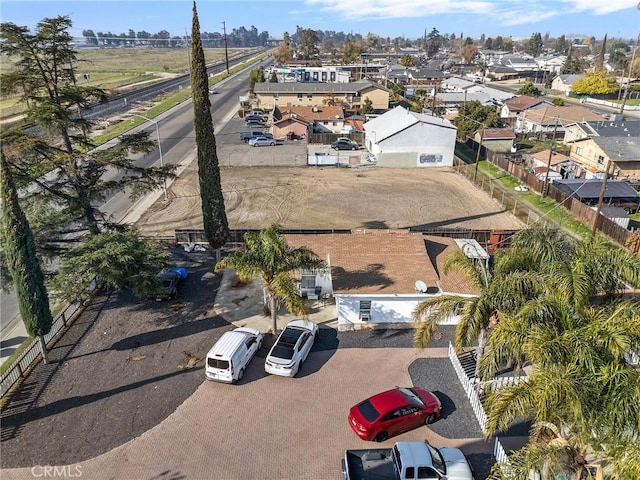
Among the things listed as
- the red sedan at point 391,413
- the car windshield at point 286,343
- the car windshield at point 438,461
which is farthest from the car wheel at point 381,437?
the car windshield at point 286,343

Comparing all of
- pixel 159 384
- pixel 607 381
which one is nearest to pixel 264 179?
pixel 159 384

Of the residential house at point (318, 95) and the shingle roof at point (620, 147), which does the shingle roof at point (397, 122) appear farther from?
the residential house at point (318, 95)

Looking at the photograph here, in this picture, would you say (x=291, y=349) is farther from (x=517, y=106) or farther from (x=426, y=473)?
(x=517, y=106)

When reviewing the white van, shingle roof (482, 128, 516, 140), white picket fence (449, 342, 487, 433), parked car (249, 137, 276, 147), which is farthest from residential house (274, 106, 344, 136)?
white picket fence (449, 342, 487, 433)

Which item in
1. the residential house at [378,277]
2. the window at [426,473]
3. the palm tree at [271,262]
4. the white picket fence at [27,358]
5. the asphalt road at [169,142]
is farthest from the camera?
the asphalt road at [169,142]

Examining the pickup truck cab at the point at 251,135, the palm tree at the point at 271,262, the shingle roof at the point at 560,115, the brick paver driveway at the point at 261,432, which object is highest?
the shingle roof at the point at 560,115

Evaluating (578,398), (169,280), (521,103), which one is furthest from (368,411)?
(521,103)
